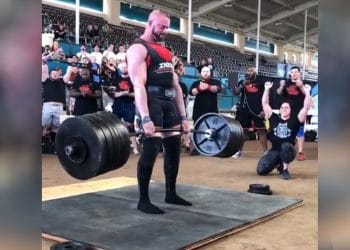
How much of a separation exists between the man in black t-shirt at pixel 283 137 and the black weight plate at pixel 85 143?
241 centimetres

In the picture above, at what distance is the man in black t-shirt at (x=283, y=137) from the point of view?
3.86 meters

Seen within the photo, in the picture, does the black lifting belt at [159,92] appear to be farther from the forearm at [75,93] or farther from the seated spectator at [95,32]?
the seated spectator at [95,32]

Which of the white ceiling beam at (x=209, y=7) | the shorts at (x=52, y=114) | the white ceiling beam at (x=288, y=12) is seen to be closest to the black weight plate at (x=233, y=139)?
the shorts at (x=52, y=114)

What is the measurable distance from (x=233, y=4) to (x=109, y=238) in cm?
1404

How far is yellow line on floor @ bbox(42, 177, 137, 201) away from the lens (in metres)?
2.96

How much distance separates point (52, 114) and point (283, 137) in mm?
2922

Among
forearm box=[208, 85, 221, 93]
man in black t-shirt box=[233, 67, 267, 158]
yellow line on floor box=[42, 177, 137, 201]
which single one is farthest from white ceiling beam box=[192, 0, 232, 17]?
yellow line on floor box=[42, 177, 137, 201]

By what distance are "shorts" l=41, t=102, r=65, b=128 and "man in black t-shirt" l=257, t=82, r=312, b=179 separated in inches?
105

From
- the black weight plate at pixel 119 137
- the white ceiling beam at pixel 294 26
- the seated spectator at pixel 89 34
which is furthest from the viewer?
the white ceiling beam at pixel 294 26

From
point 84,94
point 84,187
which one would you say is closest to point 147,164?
point 84,187

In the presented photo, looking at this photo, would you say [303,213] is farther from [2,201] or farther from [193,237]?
[2,201]

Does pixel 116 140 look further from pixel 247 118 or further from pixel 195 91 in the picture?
pixel 247 118

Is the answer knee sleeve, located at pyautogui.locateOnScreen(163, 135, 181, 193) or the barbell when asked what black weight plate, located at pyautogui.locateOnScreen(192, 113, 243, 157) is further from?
the barbell

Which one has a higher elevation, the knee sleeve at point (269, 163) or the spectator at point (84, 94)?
the spectator at point (84, 94)
